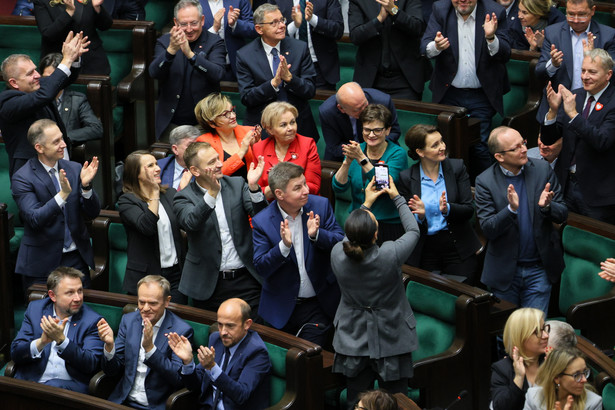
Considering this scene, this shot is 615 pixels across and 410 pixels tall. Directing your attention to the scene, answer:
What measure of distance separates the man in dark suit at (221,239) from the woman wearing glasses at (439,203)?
0.63 meters

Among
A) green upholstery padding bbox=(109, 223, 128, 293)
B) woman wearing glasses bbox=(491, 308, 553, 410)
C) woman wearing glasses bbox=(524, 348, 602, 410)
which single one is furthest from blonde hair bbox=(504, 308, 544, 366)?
green upholstery padding bbox=(109, 223, 128, 293)

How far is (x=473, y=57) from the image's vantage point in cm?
537

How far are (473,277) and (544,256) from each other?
37 cm

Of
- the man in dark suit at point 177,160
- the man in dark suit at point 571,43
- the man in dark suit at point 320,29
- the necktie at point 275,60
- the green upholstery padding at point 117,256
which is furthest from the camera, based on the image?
the man in dark suit at point 320,29

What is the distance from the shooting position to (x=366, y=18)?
18.3ft

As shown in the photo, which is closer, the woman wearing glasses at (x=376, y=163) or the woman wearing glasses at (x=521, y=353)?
the woman wearing glasses at (x=521, y=353)

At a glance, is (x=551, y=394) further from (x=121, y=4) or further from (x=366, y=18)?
(x=121, y=4)

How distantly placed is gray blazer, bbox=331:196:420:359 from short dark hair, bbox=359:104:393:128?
2.37 ft

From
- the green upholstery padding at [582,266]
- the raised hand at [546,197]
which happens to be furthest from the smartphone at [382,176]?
the green upholstery padding at [582,266]

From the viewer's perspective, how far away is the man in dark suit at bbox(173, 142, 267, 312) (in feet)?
13.9

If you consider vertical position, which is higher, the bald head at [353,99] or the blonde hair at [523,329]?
the bald head at [353,99]

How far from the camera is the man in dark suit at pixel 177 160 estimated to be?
15.5ft

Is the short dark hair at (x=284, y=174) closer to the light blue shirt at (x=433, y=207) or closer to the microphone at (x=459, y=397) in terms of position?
the light blue shirt at (x=433, y=207)

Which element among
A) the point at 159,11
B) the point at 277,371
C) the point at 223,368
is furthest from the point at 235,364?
the point at 159,11
